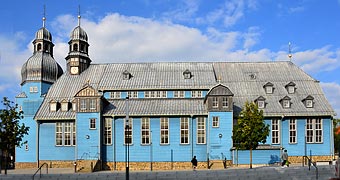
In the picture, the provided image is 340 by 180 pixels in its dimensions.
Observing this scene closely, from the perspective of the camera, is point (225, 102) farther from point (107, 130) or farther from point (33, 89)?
point (33, 89)

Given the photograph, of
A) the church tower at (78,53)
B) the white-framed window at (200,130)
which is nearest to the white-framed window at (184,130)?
the white-framed window at (200,130)

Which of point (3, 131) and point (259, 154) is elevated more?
point (3, 131)

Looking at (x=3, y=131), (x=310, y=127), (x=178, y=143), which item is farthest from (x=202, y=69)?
(x=3, y=131)

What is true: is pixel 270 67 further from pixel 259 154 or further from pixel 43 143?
pixel 43 143

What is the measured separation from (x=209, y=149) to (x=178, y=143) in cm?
375

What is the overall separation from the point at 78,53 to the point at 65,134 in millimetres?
12807

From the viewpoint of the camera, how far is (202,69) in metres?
57.5

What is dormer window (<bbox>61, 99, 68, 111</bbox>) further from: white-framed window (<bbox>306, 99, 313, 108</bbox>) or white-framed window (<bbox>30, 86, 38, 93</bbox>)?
white-framed window (<bbox>306, 99, 313, 108</bbox>)

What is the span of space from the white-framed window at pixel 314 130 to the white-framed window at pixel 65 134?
28554 millimetres

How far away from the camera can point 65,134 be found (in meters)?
52.4

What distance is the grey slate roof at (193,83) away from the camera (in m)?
51.1

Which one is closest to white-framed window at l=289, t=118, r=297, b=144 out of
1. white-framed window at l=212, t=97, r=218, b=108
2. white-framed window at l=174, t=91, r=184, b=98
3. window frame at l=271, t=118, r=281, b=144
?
window frame at l=271, t=118, r=281, b=144

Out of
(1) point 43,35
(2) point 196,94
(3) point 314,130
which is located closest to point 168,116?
(2) point 196,94

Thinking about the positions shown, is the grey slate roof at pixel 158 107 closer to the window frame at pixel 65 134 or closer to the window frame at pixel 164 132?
the window frame at pixel 164 132
